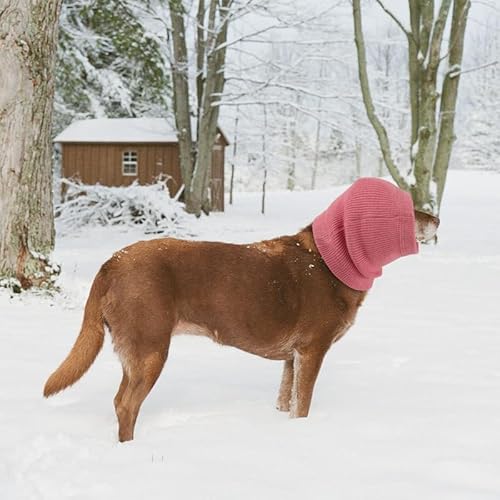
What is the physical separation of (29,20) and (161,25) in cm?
1767

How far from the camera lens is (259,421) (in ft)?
11.3

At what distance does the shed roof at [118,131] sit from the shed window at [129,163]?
891 mm

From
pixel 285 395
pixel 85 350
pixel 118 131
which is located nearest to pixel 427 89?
pixel 285 395

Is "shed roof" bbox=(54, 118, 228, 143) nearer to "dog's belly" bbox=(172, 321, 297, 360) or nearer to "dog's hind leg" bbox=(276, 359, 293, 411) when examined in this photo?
"dog's hind leg" bbox=(276, 359, 293, 411)

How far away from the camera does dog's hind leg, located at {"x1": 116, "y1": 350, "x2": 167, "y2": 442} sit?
10.2 feet

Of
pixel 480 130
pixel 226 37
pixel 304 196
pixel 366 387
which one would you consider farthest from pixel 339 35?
pixel 480 130

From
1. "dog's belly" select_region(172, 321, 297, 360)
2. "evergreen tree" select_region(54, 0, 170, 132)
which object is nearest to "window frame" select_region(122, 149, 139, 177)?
"evergreen tree" select_region(54, 0, 170, 132)

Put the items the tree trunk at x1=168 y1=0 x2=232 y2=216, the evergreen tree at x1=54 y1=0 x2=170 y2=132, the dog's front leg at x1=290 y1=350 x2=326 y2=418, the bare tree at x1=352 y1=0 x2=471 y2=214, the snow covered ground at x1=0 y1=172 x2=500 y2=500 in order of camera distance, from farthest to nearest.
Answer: the tree trunk at x1=168 y1=0 x2=232 y2=216 → the evergreen tree at x1=54 y1=0 x2=170 y2=132 → the bare tree at x1=352 y1=0 x2=471 y2=214 → the dog's front leg at x1=290 y1=350 x2=326 y2=418 → the snow covered ground at x1=0 y1=172 x2=500 y2=500

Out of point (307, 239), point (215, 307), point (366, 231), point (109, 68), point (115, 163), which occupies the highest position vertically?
point (109, 68)

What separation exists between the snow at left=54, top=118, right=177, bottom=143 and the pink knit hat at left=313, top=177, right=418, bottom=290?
893 inches

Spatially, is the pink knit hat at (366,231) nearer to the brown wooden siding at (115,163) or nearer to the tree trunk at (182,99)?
the tree trunk at (182,99)

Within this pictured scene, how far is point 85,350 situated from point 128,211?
15.1 meters

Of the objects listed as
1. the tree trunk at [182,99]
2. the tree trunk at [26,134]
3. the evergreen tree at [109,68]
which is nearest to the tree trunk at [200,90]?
the tree trunk at [182,99]

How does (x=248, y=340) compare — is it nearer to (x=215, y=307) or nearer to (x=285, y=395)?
(x=215, y=307)
